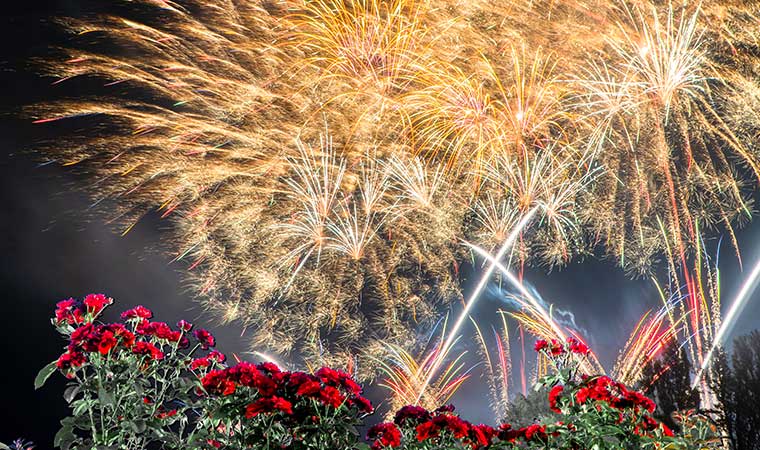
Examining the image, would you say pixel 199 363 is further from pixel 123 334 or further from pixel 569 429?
pixel 569 429

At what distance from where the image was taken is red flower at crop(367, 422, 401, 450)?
237cm

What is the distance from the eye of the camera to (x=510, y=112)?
25.6 feet

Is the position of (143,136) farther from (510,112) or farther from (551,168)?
(551,168)

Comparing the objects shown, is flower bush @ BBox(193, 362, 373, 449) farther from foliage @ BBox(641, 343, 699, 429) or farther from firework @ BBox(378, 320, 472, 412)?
firework @ BBox(378, 320, 472, 412)

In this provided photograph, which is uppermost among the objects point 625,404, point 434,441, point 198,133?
point 625,404

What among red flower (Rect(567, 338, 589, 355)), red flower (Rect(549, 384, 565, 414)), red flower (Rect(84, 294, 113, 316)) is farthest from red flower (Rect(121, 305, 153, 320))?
red flower (Rect(567, 338, 589, 355))

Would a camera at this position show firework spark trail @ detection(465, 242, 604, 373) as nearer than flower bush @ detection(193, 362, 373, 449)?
No

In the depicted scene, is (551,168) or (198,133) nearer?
(198,133)

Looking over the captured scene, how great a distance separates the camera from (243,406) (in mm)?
2299

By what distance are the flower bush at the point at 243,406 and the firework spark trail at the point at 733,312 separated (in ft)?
17.1

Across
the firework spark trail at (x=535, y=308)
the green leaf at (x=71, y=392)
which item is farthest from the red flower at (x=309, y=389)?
the firework spark trail at (x=535, y=308)

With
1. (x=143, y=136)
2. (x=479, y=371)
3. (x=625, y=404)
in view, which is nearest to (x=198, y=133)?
(x=143, y=136)

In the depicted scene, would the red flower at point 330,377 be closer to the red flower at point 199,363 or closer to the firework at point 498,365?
the red flower at point 199,363

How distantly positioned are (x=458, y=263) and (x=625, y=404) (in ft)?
23.0
